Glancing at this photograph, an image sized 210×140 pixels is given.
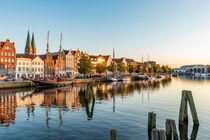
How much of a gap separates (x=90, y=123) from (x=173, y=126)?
10426mm

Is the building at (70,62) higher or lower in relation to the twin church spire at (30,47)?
lower

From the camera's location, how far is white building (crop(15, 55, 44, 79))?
88750 millimetres

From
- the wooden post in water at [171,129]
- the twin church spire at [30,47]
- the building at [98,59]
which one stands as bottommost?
the wooden post in water at [171,129]

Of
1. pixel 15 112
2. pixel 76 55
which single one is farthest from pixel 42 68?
pixel 15 112

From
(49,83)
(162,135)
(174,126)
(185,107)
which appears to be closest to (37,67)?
(49,83)

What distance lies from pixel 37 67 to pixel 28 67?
5.55 meters

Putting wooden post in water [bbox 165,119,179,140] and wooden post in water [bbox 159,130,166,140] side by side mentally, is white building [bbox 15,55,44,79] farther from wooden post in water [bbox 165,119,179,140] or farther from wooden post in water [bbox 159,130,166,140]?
wooden post in water [bbox 159,130,166,140]

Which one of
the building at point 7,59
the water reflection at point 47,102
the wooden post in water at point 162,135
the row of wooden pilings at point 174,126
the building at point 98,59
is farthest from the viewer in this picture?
the building at point 98,59

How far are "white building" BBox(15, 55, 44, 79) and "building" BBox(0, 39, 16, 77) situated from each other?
294cm

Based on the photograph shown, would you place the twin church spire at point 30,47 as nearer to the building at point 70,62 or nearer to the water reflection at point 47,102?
the building at point 70,62

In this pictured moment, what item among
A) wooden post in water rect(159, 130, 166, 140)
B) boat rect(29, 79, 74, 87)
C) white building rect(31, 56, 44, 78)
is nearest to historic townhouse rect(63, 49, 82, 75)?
white building rect(31, 56, 44, 78)

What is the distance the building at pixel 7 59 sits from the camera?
80.7m

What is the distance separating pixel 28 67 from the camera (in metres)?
93.9

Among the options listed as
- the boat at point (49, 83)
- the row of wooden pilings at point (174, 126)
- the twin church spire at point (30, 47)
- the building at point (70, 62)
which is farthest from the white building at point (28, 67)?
the row of wooden pilings at point (174, 126)
